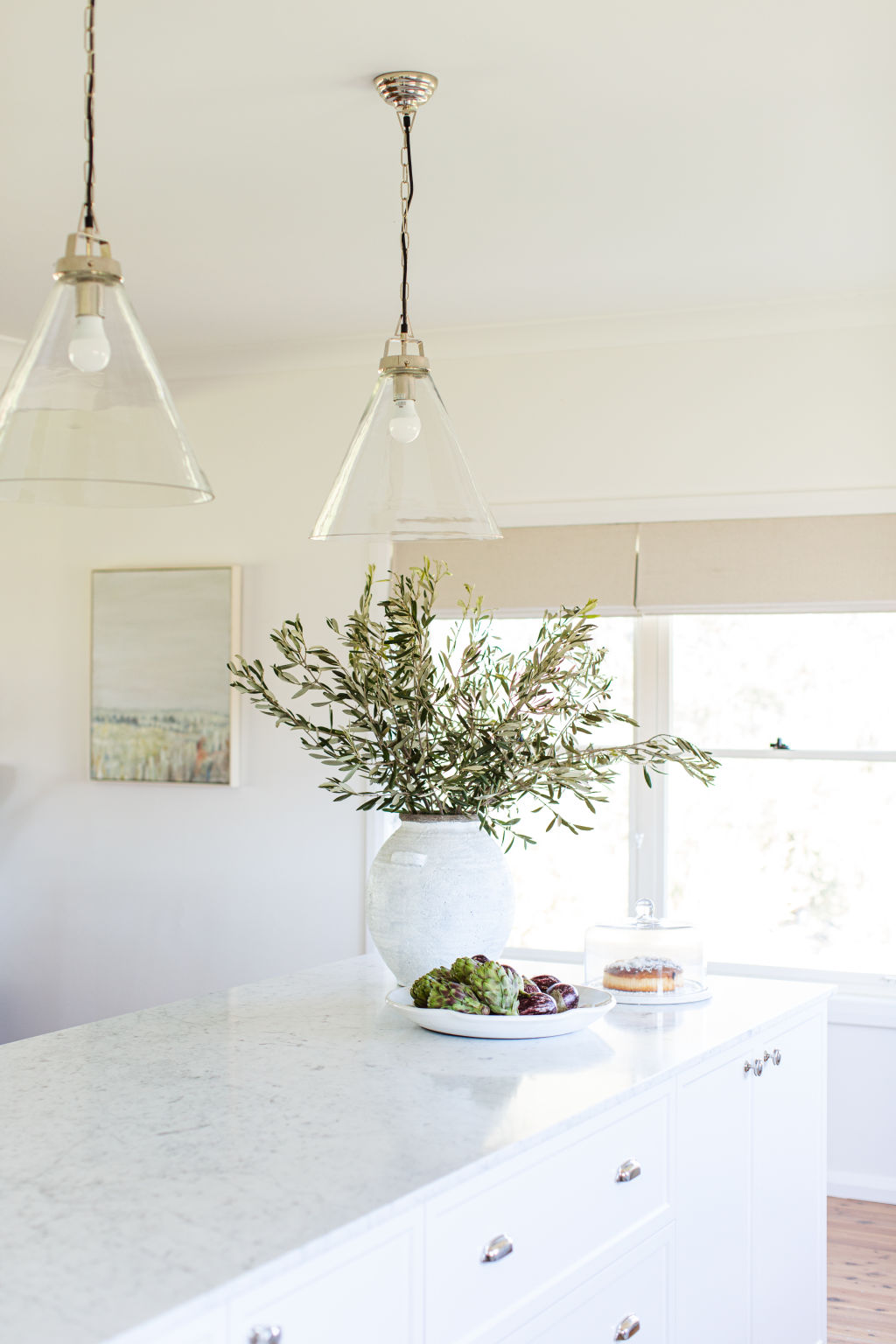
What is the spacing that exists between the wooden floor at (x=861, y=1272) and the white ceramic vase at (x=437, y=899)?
4.97 feet

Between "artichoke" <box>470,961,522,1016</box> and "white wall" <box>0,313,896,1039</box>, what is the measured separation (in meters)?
2.41

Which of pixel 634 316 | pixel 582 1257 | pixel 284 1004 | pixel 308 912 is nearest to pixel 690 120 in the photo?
pixel 634 316

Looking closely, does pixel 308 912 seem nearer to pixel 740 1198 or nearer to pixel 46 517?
pixel 46 517

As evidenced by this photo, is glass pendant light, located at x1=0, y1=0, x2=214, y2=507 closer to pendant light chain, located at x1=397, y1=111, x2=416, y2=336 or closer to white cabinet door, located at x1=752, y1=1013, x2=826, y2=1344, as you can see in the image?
pendant light chain, located at x1=397, y1=111, x2=416, y2=336

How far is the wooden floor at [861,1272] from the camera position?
9.66 feet

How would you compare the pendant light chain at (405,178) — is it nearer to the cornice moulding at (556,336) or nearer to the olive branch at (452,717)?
the olive branch at (452,717)

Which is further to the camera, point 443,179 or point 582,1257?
point 443,179

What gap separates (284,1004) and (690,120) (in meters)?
2.03

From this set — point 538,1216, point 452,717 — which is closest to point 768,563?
point 452,717

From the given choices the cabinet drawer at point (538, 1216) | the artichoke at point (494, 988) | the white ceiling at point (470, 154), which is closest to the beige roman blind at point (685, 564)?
the white ceiling at point (470, 154)

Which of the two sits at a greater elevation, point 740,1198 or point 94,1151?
point 94,1151

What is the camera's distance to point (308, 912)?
453 centimetres

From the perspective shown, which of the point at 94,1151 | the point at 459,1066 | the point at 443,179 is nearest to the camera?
the point at 94,1151

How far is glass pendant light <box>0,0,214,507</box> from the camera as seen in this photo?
4.91ft
